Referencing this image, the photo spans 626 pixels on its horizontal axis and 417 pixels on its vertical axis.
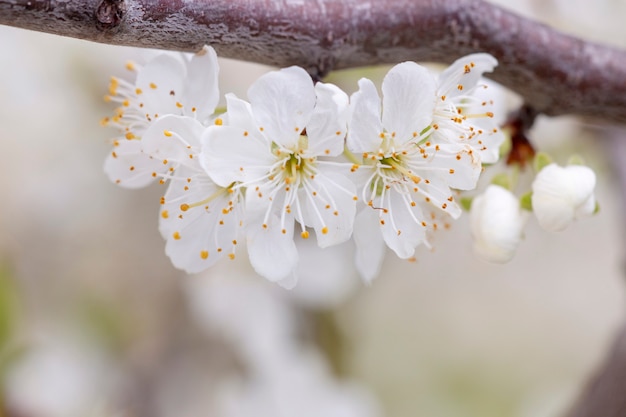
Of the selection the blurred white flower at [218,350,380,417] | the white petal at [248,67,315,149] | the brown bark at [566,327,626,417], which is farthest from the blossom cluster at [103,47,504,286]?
the blurred white flower at [218,350,380,417]

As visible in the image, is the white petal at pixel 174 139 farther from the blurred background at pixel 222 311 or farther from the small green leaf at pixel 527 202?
the blurred background at pixel 222 311

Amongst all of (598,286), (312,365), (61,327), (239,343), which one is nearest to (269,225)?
(312,365)

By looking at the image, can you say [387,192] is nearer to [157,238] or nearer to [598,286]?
[157,238]

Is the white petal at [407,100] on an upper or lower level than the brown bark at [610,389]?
upper

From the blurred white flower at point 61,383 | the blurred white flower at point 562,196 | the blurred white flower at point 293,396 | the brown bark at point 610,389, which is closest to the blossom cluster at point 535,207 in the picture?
the blurred white flower at point 562,196

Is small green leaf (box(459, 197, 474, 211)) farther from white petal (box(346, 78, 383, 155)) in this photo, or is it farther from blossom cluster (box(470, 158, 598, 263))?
white petal (box(346, 78, 383, 155))

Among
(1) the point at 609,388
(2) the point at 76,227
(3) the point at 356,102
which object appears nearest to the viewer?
(3) the point at 356,102
